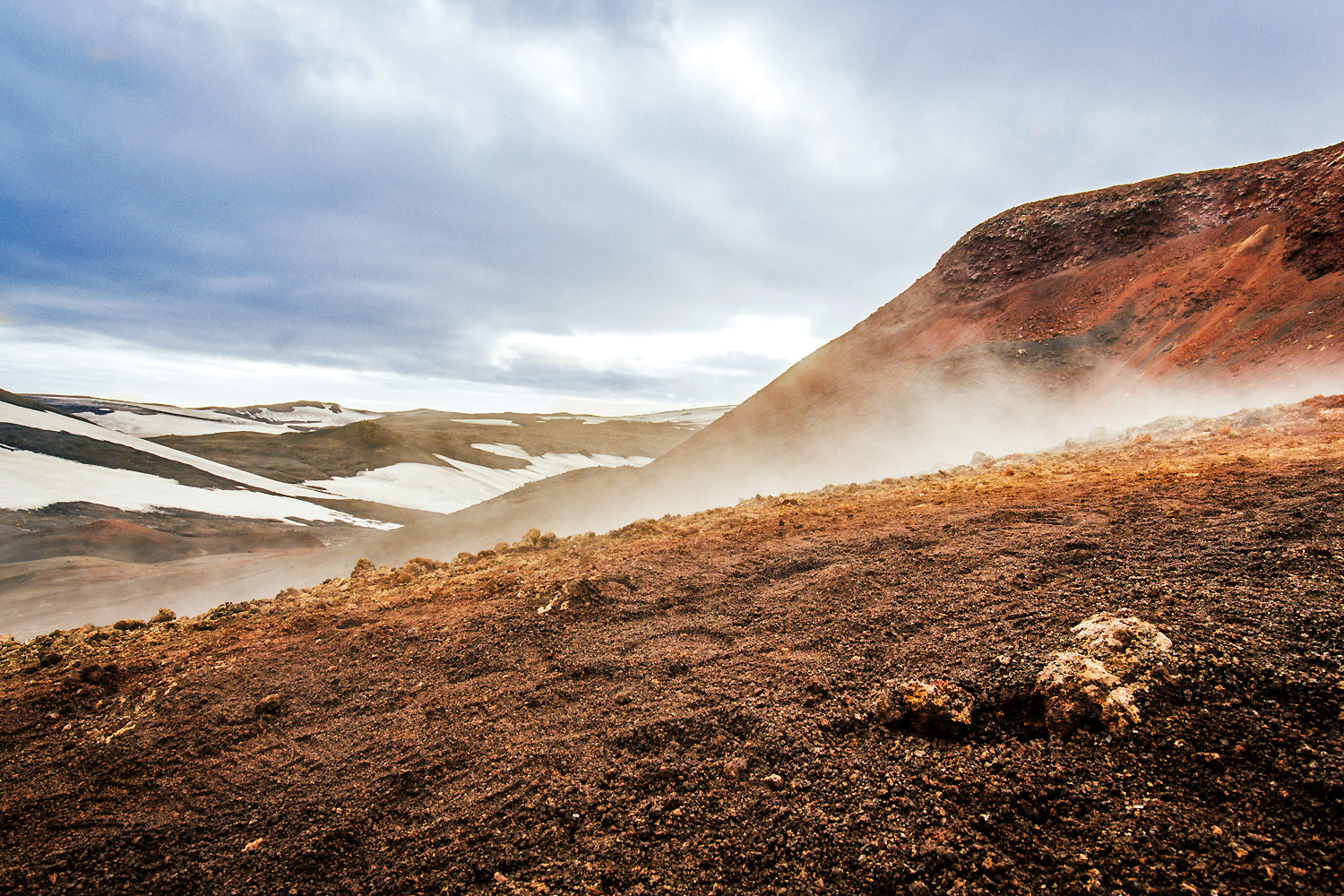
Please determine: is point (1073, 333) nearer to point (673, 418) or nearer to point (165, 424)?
point (165, 424)

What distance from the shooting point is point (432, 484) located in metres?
49.5

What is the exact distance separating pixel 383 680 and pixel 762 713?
10.1ft

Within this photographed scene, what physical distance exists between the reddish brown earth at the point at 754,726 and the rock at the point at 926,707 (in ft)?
0.16

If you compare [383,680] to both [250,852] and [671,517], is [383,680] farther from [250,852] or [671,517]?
[671,517]

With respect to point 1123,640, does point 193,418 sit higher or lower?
higher

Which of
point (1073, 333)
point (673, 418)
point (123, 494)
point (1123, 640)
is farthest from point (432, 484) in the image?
point (673, 418)

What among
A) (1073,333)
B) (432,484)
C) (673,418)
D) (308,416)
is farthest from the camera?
(673,418)

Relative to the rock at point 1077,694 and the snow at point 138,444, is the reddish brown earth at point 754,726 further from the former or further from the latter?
the snow at point 138,444

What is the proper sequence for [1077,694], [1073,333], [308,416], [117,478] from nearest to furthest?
[1077,694]
[1073,333]
[117,478]
[308,416]

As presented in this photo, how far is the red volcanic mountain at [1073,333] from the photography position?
13852 millimetres

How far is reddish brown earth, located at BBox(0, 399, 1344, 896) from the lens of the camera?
2350 mm

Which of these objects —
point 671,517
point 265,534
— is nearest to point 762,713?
point 671,517

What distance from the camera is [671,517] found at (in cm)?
845

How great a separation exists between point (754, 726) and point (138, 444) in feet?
176
